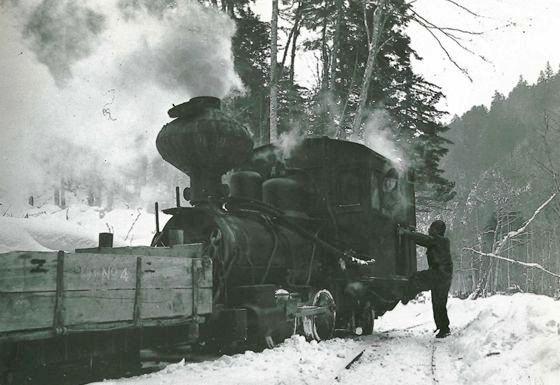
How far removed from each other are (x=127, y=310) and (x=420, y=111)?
60.4 ft

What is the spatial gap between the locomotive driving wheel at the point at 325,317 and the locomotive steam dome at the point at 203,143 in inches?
97.1

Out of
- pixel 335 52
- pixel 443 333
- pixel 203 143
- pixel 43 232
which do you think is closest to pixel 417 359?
pixel 443 333

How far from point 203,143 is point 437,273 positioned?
188 inches

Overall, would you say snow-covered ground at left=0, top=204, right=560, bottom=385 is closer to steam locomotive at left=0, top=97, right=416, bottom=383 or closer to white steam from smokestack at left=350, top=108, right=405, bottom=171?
steam locomotive at left=0, top=97, right=416, bottom=383

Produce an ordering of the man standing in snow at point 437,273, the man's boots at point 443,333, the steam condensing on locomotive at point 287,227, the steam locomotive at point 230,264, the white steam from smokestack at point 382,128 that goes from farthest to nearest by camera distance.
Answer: the white steam from smokestack at point 382,128, the man standing in snow at point 437,273, the man's boots at point 443,333, the steam condensing on locomotive at point 287,227, the steam locomotive at point 230,264

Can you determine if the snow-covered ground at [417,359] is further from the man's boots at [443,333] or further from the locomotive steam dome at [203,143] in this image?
the locomotive steam dome at [203,143]

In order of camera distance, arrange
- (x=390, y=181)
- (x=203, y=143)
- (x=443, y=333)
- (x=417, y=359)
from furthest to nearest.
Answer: (x=390, y=181), (x=443, y=333), (x=203, y=143), (x=417, y=359)

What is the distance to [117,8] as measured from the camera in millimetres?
8961

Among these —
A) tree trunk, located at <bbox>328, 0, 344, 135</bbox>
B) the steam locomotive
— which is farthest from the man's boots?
tree trunk, located at <bbox>328, 0, 344, 135</bbox>

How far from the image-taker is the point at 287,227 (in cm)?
822

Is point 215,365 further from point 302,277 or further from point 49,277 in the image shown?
point 302,277

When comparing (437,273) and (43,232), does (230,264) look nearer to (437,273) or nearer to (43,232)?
(437,273)

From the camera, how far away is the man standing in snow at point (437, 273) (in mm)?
9086

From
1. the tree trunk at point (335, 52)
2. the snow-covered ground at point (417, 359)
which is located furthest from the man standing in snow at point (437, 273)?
the tree trunk at point (335, 52)
